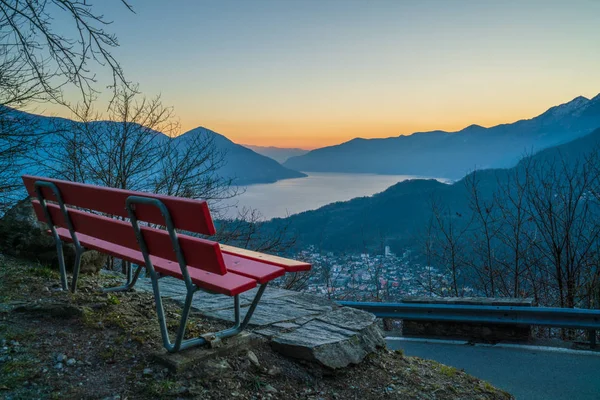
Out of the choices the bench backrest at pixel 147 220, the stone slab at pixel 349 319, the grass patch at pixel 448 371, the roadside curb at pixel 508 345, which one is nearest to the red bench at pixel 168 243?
the bench backrest at pixel 147 220

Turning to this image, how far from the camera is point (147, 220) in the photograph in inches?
120

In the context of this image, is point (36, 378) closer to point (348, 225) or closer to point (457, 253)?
point (457, 253)

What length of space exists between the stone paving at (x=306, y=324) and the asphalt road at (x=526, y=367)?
117cm

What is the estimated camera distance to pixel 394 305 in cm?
591

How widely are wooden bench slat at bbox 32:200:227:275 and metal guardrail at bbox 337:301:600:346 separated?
2.70 m

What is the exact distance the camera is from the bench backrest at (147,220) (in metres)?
2.72

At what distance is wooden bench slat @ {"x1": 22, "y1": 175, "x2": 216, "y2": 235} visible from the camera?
8.72 ft

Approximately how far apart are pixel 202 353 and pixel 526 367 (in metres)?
3.27

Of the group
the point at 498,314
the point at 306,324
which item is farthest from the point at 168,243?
the point at 498,314

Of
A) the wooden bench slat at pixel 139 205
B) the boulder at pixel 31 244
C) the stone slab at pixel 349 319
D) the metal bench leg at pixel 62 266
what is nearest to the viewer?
the wooden bench slat at pixel 139 205

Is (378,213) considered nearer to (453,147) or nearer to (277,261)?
(277,261)

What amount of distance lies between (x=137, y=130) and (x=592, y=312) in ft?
28.1

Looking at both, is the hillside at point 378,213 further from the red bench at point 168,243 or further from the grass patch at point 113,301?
the red bench at point 168,243

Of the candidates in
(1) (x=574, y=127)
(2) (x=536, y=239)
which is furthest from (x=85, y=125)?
(1) (x=574, y=127)
